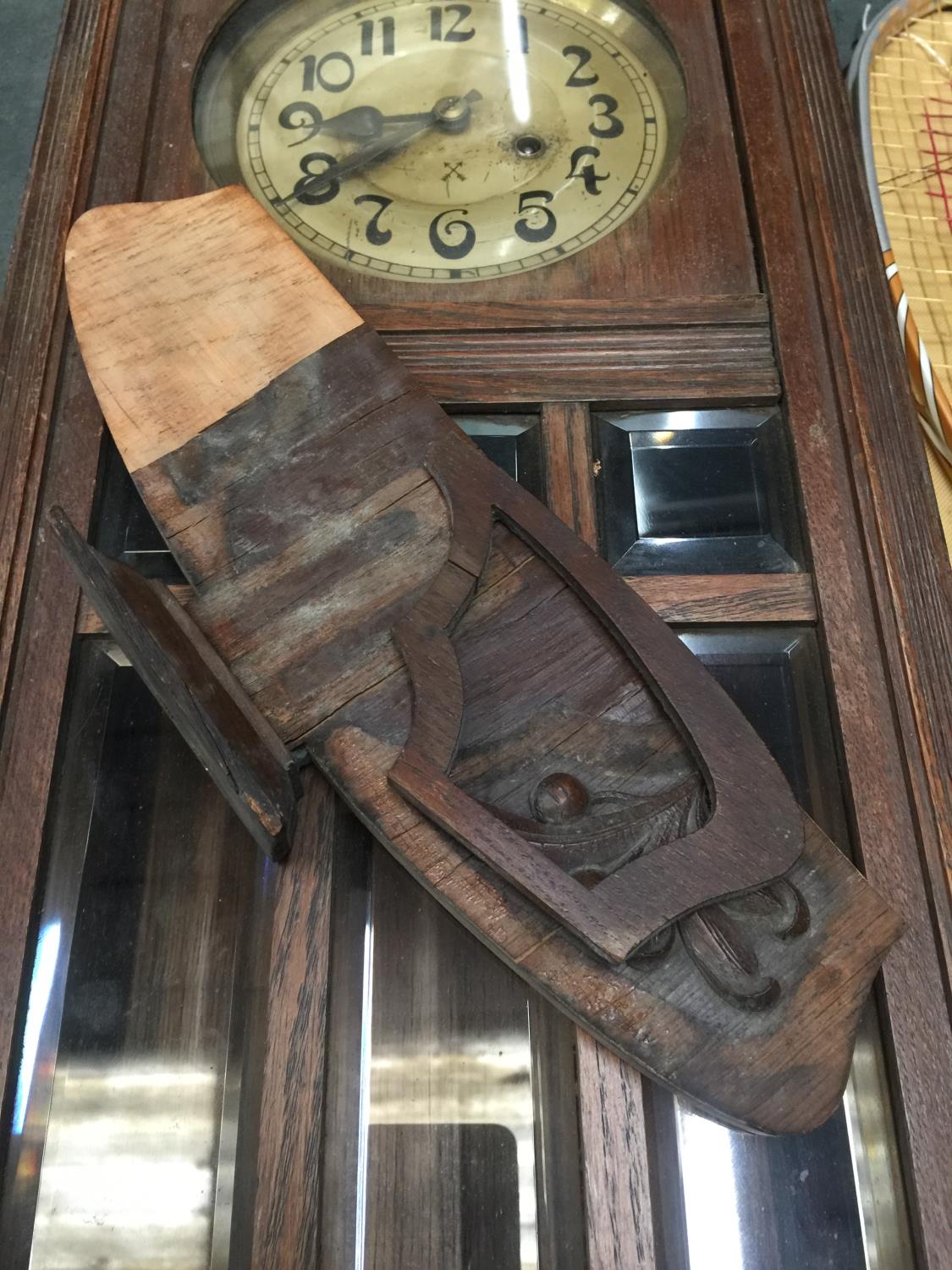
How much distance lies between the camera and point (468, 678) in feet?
2.75

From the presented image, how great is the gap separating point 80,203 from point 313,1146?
1.01 metres

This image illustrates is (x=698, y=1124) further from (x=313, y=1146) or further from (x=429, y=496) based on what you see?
(x=429, y=496)

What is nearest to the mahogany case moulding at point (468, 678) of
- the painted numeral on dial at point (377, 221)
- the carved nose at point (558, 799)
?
the carved nose at point (558, 799)

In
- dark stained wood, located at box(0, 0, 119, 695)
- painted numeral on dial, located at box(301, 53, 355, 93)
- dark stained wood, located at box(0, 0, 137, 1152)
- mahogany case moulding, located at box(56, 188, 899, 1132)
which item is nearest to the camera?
mahogany case moulding, located at box(56, 188, 899, 1132)

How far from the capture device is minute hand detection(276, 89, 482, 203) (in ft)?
4.18

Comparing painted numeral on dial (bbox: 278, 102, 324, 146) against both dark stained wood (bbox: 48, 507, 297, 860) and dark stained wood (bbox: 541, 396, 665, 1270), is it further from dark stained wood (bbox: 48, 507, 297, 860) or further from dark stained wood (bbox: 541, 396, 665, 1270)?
dark stained wood (bbox: 541, 396, 665, 1270)

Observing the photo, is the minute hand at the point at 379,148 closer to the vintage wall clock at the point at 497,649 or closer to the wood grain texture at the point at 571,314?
the vintage wall clock at the point at 497,649

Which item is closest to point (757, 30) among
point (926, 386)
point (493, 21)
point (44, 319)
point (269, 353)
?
point (493, 21)

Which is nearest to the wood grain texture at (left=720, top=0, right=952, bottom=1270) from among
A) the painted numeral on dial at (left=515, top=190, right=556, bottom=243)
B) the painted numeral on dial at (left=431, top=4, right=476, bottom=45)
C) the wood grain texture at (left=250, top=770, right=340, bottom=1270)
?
the painted numeral on dial at (left=515, top=190, right=556, bottom=243)

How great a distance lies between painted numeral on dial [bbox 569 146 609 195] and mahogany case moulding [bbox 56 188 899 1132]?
1.46 feet

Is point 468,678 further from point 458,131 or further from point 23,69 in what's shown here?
point 23,69

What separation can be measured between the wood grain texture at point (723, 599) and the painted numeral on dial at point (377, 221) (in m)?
0.54

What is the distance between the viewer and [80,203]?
1.18m

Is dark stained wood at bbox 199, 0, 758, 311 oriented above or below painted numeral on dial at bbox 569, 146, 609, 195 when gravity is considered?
below
